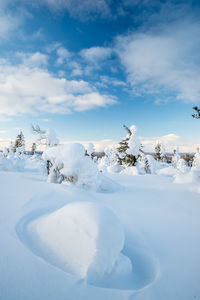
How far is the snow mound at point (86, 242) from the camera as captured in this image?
1.65 m

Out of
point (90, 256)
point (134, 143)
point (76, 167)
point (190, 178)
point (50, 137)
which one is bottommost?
point (90, 256)

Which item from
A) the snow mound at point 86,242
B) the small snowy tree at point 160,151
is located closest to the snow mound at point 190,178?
the snow mound at point 86,242

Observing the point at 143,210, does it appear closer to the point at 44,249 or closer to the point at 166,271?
the point at 166,271

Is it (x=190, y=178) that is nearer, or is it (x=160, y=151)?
(x=190, y=178)

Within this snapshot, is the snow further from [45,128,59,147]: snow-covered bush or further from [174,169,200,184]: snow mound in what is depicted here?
[174,169,200,184]: snow mound

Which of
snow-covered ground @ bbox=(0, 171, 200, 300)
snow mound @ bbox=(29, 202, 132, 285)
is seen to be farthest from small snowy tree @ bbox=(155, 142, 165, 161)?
snow mound @ bbox=(29, 202, 132, 285)

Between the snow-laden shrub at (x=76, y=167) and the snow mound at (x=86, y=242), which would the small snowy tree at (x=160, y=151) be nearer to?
the snow-laden shrub at (x=76, y=167)

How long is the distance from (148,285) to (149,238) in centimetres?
93

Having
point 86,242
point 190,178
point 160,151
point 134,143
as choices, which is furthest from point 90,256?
point 160,151

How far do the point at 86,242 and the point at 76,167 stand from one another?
4.99 meters

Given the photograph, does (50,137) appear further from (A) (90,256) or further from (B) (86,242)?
(A) (90,256)

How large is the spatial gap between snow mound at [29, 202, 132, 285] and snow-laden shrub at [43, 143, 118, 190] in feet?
14.4

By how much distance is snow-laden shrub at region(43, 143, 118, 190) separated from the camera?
6.56 meters

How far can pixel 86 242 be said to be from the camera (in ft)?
5.95
